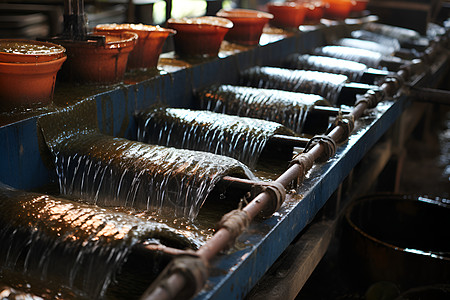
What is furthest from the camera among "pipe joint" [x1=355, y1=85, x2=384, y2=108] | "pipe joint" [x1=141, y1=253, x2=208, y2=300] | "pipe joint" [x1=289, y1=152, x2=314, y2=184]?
"pipe joint" [x1=355, y1=85, x2=384, y2=108]

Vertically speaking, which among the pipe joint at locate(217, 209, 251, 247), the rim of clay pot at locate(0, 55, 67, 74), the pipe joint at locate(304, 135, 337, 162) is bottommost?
the pipe joint at locate(304, 135, 337, 162)

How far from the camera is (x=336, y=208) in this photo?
12.1ft

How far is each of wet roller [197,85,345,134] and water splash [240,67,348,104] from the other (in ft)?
1.62

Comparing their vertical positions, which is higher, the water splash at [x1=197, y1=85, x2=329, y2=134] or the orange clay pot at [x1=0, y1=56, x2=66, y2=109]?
the orange clay pot at [x1=0, y1=56, x2=66, y2=109]

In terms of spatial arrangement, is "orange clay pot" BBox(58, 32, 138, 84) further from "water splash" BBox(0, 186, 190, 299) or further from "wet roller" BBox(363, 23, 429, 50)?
"wet roller" BBox(363, 23, 429, 50)

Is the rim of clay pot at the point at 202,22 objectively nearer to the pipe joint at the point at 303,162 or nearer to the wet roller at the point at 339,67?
the wet roller at the point at 339,67

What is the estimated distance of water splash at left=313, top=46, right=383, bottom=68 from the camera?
5652 mm

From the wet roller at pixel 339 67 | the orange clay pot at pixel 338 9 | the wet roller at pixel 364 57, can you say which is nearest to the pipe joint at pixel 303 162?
the wet roller at pixel 339 67

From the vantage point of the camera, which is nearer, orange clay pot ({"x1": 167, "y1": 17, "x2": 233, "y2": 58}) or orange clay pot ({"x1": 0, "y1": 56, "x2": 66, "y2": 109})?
orange clay pot ({"x1": 0, "y1": 56, "x2": 66, "y2": 109})

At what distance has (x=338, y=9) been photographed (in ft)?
23.6

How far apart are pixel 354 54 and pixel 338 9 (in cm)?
159

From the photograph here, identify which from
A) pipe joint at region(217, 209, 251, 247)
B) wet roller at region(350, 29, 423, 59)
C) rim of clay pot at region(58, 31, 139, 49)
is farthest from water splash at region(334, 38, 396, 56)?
pipe joint at region(217, 209, 251, 247)

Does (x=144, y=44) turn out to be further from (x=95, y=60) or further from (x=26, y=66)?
(x=26, y=66)

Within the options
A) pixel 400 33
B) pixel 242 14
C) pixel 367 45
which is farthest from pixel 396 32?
pixel 242 14
